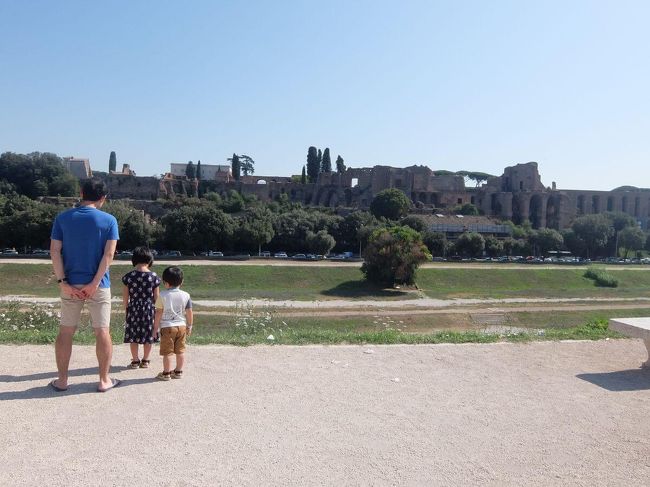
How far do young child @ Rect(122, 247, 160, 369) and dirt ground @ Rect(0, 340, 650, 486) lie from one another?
0.30m

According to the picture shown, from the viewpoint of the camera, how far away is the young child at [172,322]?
6.12m

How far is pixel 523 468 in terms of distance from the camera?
13.9 feet

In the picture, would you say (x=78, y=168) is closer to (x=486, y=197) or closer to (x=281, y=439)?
(x=486, y=197)

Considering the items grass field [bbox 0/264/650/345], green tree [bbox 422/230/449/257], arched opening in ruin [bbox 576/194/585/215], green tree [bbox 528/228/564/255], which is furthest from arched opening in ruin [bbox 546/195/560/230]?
green tree [bbox 422/230/449/257]

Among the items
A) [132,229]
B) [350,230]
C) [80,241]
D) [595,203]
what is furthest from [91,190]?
[595,203]

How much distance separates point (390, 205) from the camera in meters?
66.6

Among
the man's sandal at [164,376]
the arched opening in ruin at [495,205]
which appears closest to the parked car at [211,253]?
the man's sandal at [164,376]

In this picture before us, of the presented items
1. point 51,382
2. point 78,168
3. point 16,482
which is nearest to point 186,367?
point 51,382

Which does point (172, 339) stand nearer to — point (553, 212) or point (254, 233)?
point (254, 233)

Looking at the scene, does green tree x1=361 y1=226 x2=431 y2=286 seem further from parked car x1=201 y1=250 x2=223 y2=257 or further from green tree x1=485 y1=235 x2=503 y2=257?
green tree x1=485 y1=235 x2=503 y2=257

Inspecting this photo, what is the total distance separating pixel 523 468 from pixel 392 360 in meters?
3.16

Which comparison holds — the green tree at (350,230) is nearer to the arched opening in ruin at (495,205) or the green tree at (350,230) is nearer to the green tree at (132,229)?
the green tree at (132,229)

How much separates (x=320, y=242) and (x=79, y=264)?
47317mm

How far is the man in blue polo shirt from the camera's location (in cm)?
553
